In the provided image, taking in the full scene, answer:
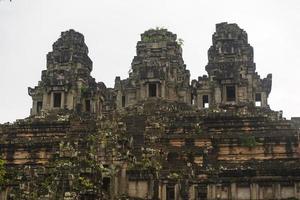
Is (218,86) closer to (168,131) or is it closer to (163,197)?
(168,131)

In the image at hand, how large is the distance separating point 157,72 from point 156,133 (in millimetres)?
7874

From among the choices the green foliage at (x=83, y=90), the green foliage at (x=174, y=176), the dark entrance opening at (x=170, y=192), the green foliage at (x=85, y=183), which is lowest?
the dark entrance opening at (x=170, y=192)

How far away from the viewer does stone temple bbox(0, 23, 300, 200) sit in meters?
27.8

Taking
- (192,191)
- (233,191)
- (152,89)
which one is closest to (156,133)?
(192,191)

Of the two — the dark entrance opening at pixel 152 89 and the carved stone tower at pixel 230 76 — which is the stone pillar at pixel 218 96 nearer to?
the carved stone tower at pixel 230 76

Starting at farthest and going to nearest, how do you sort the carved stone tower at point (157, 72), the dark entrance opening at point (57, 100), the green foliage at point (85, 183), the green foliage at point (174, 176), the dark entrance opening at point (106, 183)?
the dark entrance opening at point (57, 100) < the carved stone tower at point (157, 72) < the green foliage at point (174, 176) < the dark entrance opening at point (106, 183) < the green foliage at point (85, 183)

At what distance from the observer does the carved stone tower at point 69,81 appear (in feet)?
134

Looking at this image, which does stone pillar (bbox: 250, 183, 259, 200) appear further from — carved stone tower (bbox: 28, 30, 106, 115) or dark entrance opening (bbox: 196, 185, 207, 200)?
carved stone tower (bbox: 28, 30, 106, 115)

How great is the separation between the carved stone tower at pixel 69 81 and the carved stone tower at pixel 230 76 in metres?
7.13

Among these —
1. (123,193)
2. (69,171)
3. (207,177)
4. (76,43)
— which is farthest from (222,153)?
(76,43)

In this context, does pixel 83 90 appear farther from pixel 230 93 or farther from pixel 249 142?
pixel 249 142

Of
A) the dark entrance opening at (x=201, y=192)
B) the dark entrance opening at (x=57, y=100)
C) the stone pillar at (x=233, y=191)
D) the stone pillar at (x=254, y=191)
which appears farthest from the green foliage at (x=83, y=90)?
the stone pillar at (x=254, y=191)

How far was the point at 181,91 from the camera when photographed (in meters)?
41.1

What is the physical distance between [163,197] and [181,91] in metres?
13.6
